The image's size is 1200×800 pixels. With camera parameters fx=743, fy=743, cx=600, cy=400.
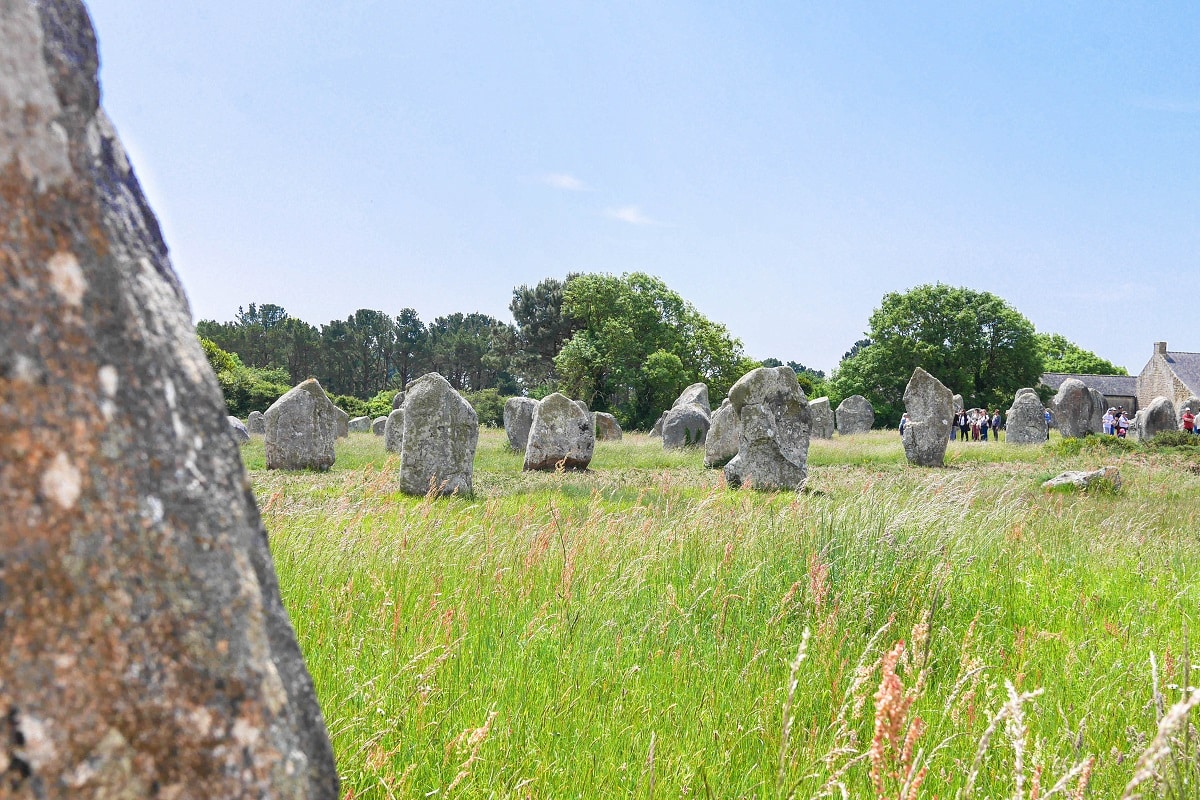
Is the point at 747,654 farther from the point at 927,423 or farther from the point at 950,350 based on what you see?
the point at 950,350

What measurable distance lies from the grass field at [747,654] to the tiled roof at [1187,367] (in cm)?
5852

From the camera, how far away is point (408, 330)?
3167 inches

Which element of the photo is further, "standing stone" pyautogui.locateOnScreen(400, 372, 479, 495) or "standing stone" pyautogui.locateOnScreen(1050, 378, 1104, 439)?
"standing stone" pyautogui.locateOnScreen(1050, 378, 1104, 439)

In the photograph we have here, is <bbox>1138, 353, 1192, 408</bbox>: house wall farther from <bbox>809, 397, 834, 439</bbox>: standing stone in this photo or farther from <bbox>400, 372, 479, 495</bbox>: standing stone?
<bbox>400, 372, 479, 495</bbox>: standing stone

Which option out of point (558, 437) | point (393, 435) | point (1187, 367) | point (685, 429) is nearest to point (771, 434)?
point (558, 437)

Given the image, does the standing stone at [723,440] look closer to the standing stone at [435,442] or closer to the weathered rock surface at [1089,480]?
the weathered rock surface at [1089,480]

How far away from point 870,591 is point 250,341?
254 ft

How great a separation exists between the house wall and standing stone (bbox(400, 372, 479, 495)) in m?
55.2

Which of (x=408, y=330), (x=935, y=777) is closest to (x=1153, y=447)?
(x=935, y=777)

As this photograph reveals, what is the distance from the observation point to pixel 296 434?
1708 cm

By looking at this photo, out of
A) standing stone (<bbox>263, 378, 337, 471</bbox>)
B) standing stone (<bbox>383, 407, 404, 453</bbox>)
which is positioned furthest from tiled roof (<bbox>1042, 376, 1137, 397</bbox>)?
standing stone (<bbox>263, 378, 337, 471</bbox>)

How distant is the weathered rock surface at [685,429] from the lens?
23844 millimetres

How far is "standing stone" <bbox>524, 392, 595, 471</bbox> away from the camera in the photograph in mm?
18094

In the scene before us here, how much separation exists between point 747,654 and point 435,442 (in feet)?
31.2
